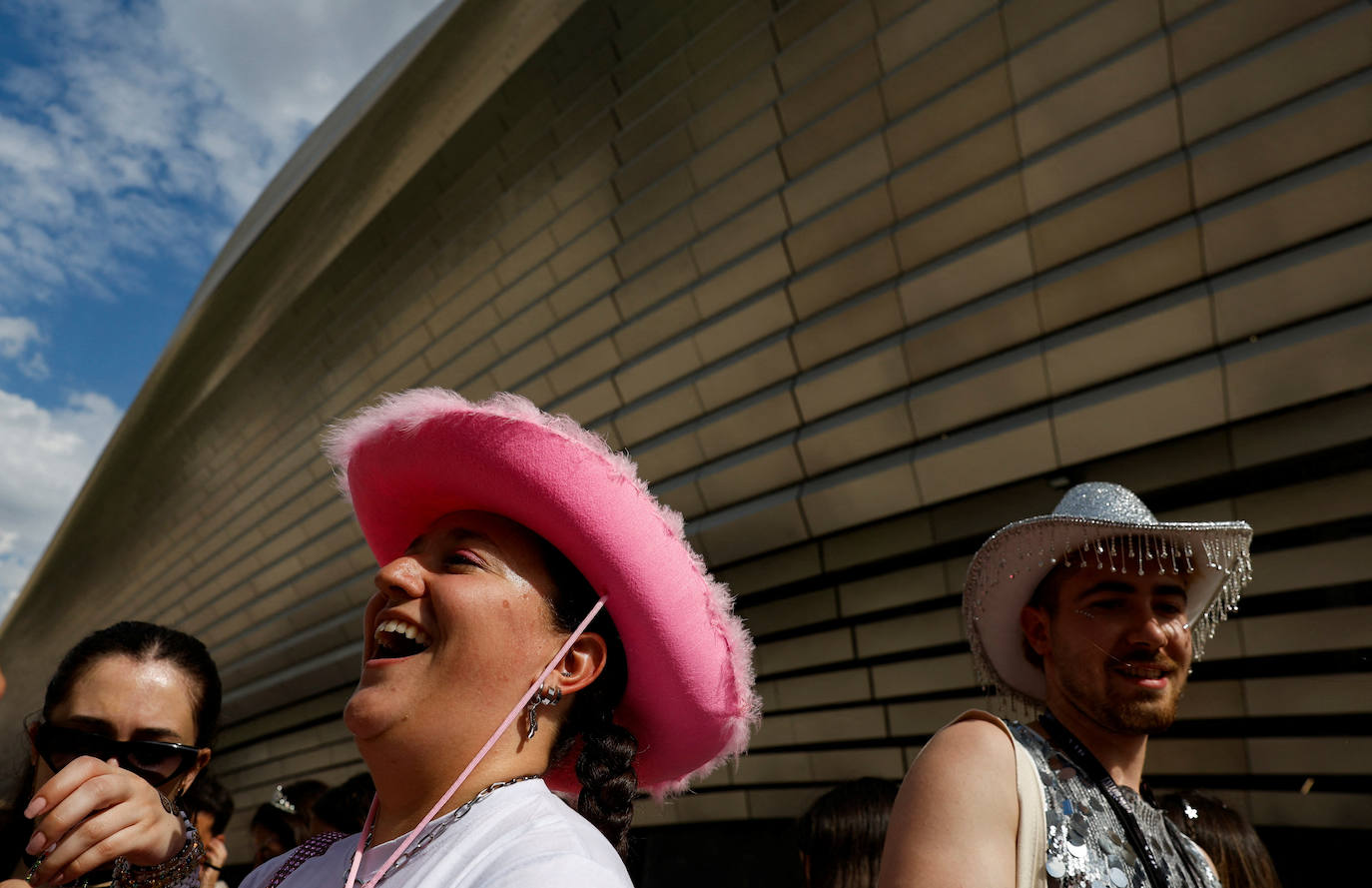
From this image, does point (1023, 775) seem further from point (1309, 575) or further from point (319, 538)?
point (319, 538)

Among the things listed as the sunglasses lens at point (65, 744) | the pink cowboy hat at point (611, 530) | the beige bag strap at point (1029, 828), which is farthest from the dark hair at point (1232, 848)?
the sunglasses lens at point (65, 744)

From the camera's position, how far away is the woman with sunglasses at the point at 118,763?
58.4 inches

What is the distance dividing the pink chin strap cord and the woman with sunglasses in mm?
388

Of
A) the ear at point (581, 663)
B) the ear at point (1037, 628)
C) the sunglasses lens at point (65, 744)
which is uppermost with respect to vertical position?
the ear at point (581, 663)

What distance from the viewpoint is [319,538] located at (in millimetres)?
12992

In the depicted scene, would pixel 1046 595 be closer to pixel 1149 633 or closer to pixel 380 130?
pixel 1149 633

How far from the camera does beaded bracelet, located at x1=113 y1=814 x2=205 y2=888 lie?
1.65 meters

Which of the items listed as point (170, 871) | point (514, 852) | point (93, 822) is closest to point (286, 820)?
point (170, 871)

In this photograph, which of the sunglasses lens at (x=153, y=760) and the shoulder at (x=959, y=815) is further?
the sunglasses lens at (x=153, y=760)

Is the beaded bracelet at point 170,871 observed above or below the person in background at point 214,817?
above

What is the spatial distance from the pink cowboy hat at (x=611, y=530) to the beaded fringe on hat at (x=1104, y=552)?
0.79 metres

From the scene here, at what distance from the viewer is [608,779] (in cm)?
157

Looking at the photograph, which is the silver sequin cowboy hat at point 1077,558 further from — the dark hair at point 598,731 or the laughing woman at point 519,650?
the dark hair at point 598,731

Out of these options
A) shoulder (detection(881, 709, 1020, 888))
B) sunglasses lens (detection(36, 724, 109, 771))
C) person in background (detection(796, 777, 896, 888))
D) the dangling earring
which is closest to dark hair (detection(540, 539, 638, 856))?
the dangling earring
